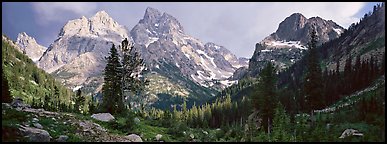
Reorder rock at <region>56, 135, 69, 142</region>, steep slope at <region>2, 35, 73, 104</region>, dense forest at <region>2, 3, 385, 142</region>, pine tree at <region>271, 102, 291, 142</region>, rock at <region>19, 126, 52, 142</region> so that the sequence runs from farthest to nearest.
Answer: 1. steep slope at <region>2, 35, 73, 104</region>
2. dense forest at <region>2, 3, 385, 142</region>
3. pine tree at <region>271, 102, 291, 142</region>
4. rock at <region>56, 135, 69, 142</region>
5. rock at <region>19, 126, 52, 142</region>

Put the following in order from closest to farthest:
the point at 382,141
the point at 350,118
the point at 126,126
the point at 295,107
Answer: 1. the point at 382,141
2. the point at 126,126
3. the point at 350,118
4. the point at 295,107

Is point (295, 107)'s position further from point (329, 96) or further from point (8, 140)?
point (8, 140)

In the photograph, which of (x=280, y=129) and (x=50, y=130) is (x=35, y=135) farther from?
(x=280, y=129)

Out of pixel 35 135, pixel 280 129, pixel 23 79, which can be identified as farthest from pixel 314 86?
pixel 23 79

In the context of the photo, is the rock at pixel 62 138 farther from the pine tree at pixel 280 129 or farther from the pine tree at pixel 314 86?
the pine tree at pixel 314 86

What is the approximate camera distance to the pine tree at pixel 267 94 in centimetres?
4944

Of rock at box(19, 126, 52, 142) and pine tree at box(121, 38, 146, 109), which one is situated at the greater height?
pine tree at box(121, 38, 146, 109)

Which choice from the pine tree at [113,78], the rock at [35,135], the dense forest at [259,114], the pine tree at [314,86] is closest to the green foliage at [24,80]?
the dense forest at [259,114]

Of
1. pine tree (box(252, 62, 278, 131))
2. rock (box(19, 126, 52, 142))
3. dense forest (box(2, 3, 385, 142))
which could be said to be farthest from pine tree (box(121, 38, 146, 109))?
rock (box(19, 126, 52, 142))

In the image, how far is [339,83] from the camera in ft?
419

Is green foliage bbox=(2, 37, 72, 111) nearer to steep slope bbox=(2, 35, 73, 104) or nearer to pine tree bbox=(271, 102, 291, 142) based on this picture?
steep slope bbox=(2, 35, 73, 104)

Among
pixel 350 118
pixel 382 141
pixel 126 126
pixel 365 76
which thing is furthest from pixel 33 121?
pixel 365 76

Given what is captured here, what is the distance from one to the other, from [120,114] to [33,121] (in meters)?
18.4

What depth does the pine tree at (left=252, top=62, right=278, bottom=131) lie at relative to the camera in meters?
49.4
